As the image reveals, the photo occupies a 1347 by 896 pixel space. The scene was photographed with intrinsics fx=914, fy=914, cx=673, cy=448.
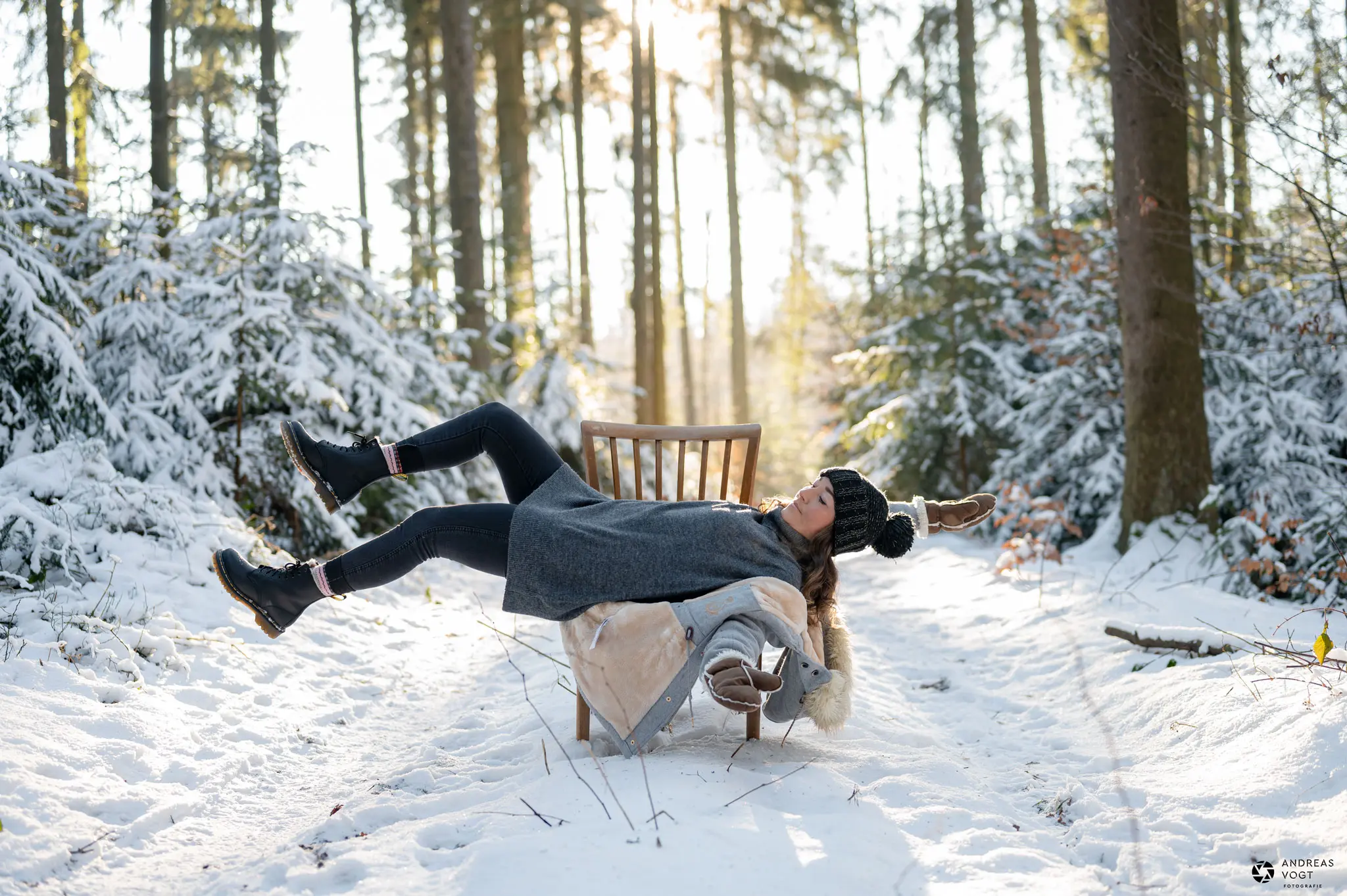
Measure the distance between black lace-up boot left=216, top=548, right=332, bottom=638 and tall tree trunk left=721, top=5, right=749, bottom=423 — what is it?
1484cm

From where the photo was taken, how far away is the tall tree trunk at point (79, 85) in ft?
27.2

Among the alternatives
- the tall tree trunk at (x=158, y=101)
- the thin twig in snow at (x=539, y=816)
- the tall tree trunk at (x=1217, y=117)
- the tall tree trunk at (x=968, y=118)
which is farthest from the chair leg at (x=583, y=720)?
the tall tree trunk at (x=968, y=118)

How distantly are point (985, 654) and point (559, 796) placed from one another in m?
2.81

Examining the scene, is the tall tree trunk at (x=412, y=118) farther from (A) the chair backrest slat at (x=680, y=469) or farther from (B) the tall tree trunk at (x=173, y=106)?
(A) the chair backrest slat at (x=680, y=469)

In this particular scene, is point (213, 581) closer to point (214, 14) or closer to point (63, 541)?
point (63, 541)

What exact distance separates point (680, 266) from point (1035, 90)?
9.69 metres

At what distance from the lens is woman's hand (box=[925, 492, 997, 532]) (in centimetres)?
317

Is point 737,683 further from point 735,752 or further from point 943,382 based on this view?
point 943,382

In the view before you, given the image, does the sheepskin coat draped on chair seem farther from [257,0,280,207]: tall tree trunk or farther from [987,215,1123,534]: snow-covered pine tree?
[257,0,280,207]: tall tree trunk

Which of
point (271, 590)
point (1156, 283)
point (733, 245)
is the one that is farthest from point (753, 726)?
point (733, 245)

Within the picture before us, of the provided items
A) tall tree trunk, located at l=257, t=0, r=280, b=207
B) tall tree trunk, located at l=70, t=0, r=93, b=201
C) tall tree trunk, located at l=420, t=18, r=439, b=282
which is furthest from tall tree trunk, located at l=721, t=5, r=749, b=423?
tall tree trunk, located at l=70, t=0, r=93, b=201

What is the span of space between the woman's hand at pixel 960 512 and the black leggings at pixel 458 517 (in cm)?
135

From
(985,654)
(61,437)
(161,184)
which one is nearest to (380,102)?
(161,184)

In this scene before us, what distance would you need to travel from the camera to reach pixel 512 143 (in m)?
12.2
